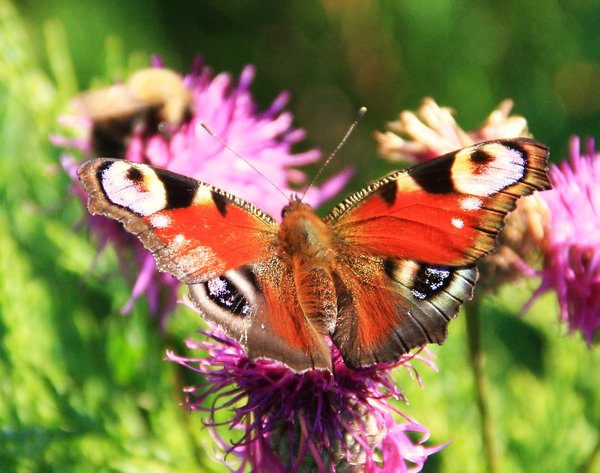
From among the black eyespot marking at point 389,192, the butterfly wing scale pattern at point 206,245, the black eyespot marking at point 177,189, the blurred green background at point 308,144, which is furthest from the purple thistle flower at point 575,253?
the black eyespot marking at point 177,189

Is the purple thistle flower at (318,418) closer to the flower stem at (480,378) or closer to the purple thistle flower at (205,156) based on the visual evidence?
the flower stem at (480,378)

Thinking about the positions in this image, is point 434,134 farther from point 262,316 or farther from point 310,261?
point 262,316

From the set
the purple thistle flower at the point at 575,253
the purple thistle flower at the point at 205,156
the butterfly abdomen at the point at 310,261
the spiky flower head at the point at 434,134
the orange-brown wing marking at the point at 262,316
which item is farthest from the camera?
the purple thistle flower at the point at 205,156

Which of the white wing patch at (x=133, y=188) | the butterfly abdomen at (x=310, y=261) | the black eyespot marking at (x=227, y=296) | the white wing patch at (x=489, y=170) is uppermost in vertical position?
the white wing patch at (x=489, y=170)

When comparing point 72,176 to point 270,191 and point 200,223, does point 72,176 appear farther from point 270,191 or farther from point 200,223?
point 200,223

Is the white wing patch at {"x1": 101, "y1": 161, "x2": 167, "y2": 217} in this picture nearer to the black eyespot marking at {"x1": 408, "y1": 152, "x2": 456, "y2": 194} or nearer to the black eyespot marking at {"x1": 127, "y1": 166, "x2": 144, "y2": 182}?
the black eyespot marking at {"x1": 127, "y1": 166, "x2": 144, "y2": 182}

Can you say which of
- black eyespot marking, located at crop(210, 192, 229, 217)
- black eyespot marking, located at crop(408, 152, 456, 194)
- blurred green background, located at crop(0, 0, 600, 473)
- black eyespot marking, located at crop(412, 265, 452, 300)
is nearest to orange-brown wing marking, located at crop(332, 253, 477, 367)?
black eyespot marking, located at crop(412, 265, 452, 300)
